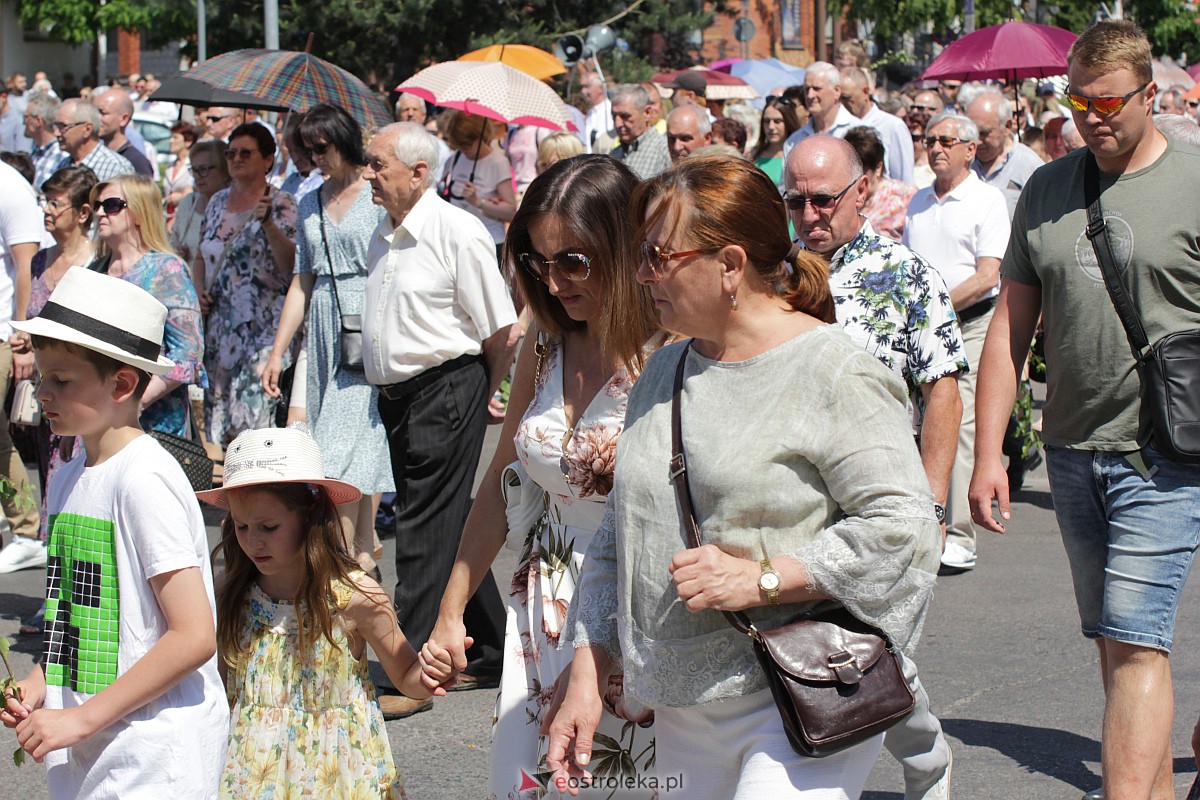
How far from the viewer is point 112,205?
691cm

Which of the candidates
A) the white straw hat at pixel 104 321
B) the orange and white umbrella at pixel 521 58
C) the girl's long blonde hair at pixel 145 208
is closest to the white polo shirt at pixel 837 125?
Answer: the girl's long blonde hair at pixel 145 208

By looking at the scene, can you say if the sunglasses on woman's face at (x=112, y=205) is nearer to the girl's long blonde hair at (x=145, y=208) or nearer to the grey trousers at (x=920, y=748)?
the girl's long blonde hair at (x=145, y=208)

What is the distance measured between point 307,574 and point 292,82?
671cm

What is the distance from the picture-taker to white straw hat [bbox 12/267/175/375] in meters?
3.21

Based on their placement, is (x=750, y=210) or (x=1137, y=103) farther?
(x=1137, y=103)

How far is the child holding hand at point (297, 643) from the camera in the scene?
3.73 metres

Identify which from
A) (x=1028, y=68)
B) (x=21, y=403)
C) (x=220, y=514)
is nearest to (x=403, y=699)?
(x=21, y=403)

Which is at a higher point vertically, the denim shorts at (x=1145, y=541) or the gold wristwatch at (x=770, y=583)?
the gold wristwatch at (x=770, y=583)

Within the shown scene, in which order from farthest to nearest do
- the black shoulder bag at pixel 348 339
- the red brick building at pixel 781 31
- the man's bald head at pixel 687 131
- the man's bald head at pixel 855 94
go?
1. the red brick building at pixel 781 31
2. the man's bald head at pixel 855 94
3. the man's bald head at pixel 687 131
4. the black shoulder bag at pixel 348 339

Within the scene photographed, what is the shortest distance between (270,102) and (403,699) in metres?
5.12

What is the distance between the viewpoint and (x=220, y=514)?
9398 millimetres

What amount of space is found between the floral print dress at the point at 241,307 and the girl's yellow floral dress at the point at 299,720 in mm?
4562

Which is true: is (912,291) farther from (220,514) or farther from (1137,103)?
(220,514)

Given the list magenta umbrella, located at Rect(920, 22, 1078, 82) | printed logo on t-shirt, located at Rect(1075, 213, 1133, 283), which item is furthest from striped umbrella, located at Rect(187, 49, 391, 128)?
printed logo on t-shirt, located at Rect(1075, 213, 1133, 283)
